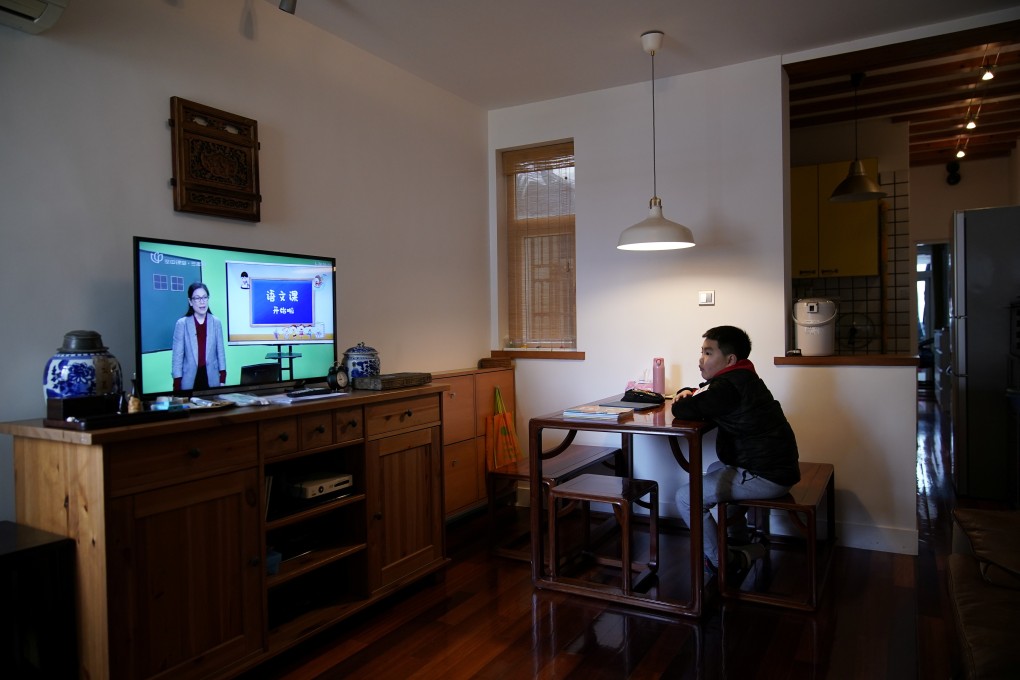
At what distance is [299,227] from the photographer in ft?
10.6

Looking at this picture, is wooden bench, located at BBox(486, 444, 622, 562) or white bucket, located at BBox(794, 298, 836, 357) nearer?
wooden bench, located at BBox(486, 444, 622, 562)

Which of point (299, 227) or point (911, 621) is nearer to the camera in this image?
point (911, 621)

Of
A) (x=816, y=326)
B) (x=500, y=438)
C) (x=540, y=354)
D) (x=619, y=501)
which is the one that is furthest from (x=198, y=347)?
(x=816, y=326)

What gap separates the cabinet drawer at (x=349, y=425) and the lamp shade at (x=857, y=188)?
3673 mm

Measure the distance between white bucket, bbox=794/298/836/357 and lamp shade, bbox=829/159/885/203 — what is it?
1211 mm

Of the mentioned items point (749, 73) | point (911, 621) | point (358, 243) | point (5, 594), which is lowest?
point (911, 621)

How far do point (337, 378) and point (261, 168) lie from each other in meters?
1.05

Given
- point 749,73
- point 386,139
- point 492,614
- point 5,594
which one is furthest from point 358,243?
point 749,73

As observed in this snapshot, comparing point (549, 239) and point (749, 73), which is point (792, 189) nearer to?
point (749, 73)

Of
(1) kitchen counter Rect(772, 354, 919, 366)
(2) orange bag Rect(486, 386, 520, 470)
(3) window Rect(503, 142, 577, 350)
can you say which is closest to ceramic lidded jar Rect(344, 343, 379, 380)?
(2) orange bag Rect(486, 386, 520, 470)

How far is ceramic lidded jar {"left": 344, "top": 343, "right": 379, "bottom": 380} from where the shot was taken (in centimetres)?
301

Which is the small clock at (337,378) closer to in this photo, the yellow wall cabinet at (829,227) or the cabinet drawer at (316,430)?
the cabinet drawer at (316,430)

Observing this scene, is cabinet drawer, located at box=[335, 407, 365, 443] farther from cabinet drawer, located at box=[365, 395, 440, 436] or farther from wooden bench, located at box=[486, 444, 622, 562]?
wooden bench, located at box=[486, 444, 622, 562]

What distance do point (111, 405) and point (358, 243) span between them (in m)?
1.75
